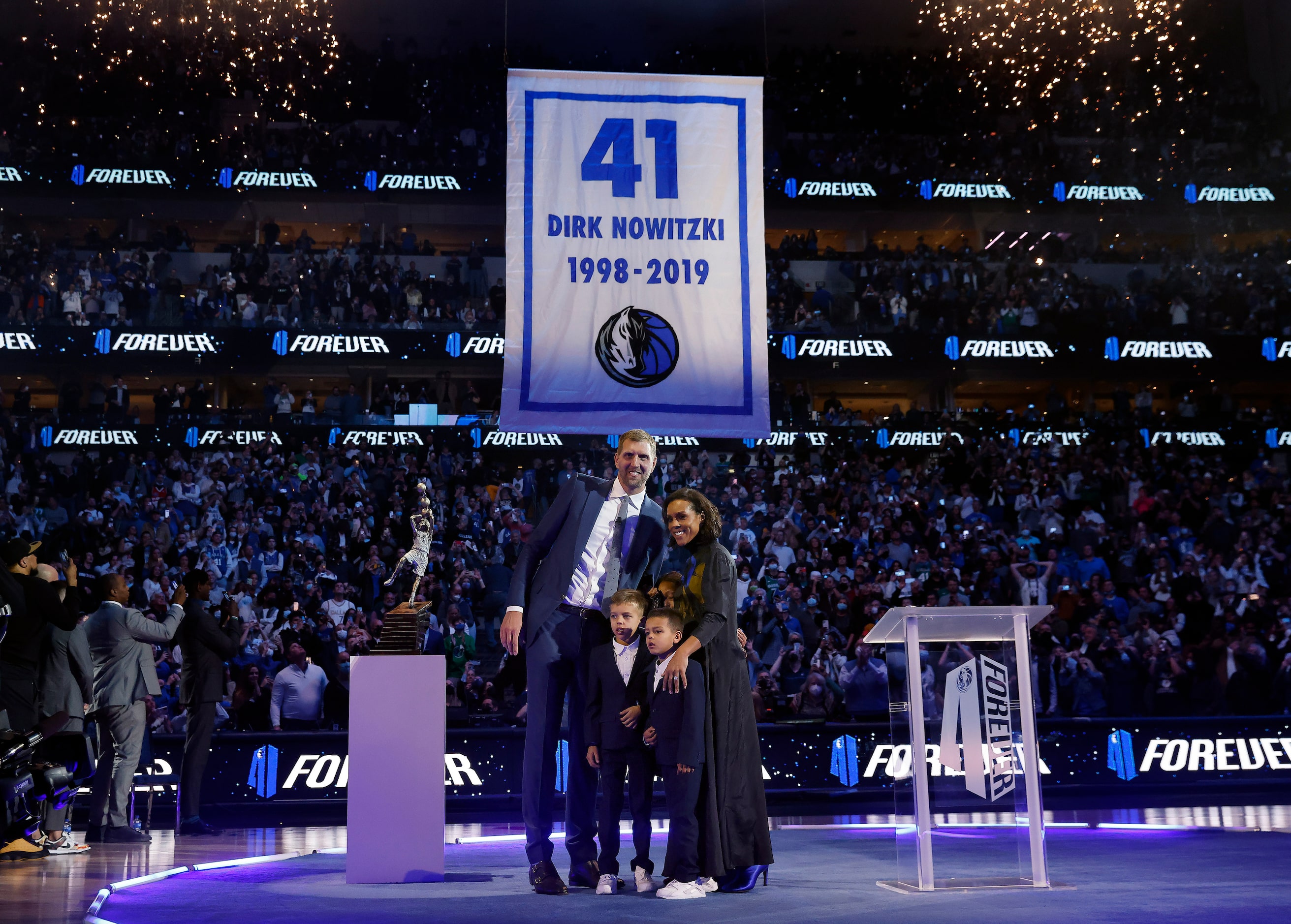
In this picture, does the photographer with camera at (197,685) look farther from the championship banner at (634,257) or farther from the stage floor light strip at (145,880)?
the championship banner at (634,257)

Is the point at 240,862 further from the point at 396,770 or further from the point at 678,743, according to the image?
the point at 678,743

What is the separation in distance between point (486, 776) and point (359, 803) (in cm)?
472

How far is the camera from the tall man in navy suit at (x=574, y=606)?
5270 mm

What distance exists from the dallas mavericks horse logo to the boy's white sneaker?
151 inches

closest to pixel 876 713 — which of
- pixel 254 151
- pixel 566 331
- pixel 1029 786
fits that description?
pixel 566 331

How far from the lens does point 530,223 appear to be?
8250 mm

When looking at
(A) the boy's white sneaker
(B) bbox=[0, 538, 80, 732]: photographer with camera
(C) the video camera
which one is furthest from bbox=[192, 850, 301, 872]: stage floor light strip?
(A) the boy's white sneaker

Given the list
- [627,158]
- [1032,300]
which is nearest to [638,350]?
[627,158]

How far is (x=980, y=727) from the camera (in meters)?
5.19

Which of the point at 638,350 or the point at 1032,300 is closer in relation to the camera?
the point at 638,350

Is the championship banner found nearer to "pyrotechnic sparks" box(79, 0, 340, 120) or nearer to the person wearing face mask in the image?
the person wearing face mask

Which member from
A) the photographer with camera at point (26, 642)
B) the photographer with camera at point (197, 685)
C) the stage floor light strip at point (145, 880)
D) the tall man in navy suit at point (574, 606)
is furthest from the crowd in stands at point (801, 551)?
the tall man in navy suit at point (574, 606)

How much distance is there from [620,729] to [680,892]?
2.31 feet

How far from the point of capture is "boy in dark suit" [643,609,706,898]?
4.91 metres
